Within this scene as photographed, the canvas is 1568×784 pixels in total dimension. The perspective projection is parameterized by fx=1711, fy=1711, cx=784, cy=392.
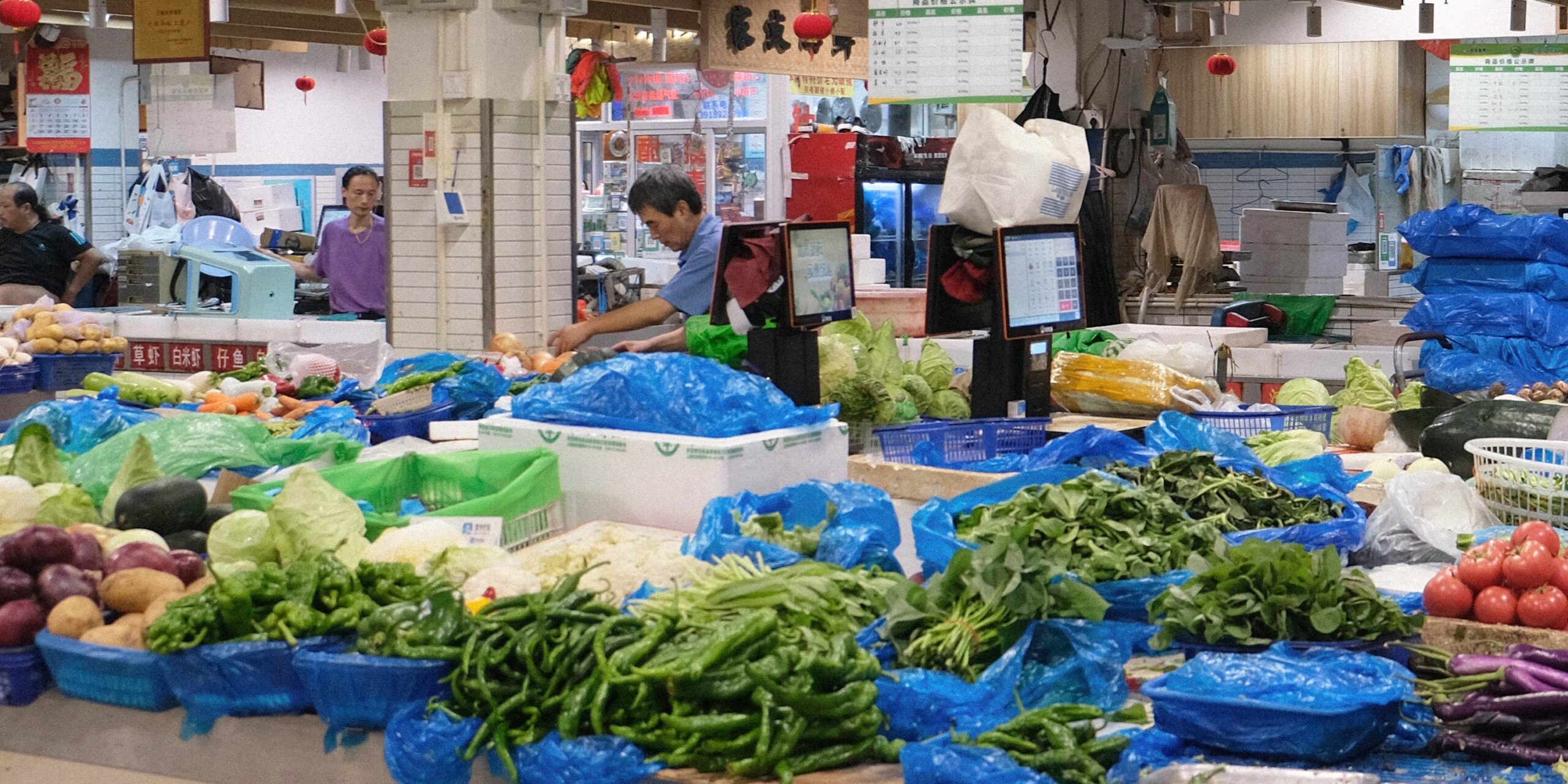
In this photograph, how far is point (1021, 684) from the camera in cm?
300

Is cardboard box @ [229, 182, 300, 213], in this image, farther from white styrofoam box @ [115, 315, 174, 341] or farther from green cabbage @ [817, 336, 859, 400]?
green cabbage @ [817, 336, 859, 400]

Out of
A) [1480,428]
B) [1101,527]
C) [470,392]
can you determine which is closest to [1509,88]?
[1480,428]

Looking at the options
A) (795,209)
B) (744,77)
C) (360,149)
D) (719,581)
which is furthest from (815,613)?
(360,149)

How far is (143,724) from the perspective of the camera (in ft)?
10.9

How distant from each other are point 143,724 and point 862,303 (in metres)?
5.20

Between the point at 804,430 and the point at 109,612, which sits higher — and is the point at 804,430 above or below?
above

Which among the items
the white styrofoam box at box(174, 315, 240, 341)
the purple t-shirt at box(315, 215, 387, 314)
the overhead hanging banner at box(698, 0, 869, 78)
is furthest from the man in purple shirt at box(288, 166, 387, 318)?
the overhead hanging banner at box(698, 0, 869, 78)

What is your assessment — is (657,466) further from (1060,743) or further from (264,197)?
(264,197)

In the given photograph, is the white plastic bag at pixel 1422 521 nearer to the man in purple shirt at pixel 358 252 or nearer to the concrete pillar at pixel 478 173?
the concrete pillar at pixel 478 173

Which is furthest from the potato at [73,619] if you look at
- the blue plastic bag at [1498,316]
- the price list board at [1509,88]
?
the price list board at [1509,88]

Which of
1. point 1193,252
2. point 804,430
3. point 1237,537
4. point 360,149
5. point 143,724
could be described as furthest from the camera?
point 360,149

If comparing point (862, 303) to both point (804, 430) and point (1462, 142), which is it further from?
point (1462, 142)

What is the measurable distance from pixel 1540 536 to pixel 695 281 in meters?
4.03

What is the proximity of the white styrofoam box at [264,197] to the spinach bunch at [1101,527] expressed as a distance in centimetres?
1486
